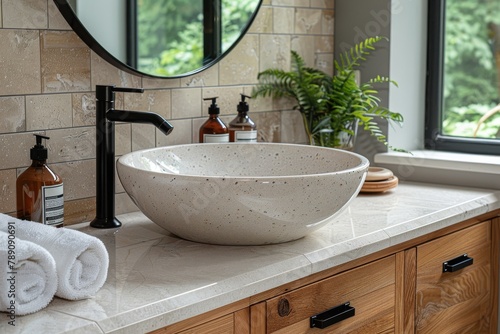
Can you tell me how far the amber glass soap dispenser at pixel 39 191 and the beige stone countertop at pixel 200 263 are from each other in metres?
0.14

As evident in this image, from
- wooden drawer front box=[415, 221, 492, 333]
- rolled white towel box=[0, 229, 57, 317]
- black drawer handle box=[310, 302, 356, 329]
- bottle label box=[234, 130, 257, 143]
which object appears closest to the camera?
rolled white towel box=[0, 229, 57, 317]

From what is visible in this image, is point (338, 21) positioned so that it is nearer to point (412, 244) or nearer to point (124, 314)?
point (412, 244)

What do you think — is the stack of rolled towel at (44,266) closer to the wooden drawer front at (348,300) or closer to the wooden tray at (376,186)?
the wooden drawer front at (348,300)

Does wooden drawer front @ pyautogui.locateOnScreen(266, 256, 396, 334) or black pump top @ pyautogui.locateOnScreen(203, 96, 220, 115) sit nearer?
wooden drawer front @ pyautogui.locateOnScreen(266, 256, 396, 334)

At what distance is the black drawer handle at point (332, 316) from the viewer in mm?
1532

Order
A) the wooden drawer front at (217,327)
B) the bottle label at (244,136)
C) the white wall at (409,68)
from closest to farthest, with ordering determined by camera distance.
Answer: the wooden drawer front at (217,327)
the bottle label at (244,136)
the white wall at (409,68)

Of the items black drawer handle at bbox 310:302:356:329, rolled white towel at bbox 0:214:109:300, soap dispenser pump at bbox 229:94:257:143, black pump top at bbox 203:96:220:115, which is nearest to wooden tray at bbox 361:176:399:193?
soap dispenser pump at bbox 229:94:257:143

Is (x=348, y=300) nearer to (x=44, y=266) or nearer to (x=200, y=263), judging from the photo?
(x=200, y=263)

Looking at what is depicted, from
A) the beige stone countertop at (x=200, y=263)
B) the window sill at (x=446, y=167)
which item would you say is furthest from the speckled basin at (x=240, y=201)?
the window sill at (x=446, y=167)

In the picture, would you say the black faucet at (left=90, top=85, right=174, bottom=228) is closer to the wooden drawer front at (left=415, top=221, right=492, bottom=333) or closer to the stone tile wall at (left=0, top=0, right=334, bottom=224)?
the stone tile wall at (left=0, top=0, right=334, bottom=224)

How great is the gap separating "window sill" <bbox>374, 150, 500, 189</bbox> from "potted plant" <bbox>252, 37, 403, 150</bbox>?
0.49ft

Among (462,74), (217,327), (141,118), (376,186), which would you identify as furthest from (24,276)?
(462,74)

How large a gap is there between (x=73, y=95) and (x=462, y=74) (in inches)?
59.2

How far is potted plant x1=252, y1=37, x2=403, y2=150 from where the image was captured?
89.5 inches
